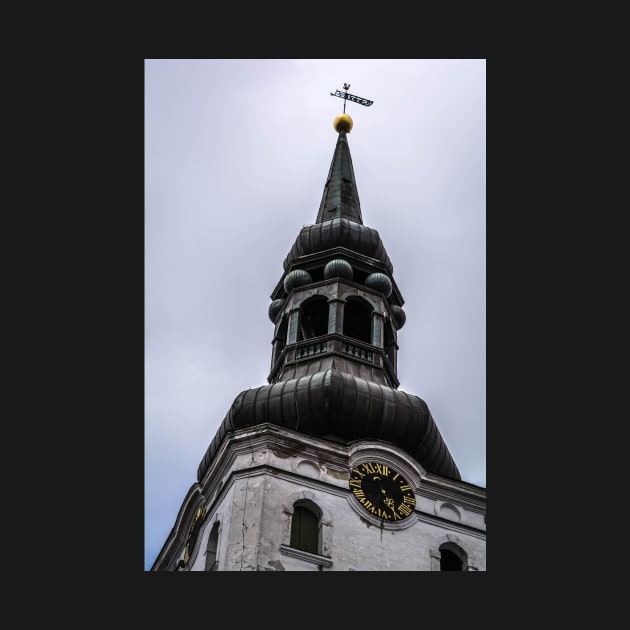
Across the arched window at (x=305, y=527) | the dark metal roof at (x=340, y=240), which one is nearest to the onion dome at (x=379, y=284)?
the dark metal roof at (x=340, y=240)

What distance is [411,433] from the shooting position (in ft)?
114

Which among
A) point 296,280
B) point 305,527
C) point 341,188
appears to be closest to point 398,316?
point 296,280

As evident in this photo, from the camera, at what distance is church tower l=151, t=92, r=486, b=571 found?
31297mm

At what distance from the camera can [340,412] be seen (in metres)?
34.3

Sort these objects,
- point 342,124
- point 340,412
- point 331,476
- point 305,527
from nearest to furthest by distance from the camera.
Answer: point 305,527, point 331,476, point 340,412, point 342,124

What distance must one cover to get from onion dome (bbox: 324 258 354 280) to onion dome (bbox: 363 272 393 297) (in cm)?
57

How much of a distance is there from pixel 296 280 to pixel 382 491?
8.82 m

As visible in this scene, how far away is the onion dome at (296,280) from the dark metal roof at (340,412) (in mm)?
5485

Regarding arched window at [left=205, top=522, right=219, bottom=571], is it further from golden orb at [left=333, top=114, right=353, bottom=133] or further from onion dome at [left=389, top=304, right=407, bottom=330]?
golden orb at [left=333, top=114, right=353, bottom=133]

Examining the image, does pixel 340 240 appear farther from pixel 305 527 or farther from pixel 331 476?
pixel 305 527

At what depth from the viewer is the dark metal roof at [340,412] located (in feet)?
112

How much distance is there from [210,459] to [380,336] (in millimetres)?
6465

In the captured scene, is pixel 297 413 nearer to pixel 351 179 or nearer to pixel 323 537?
pixel 323 537

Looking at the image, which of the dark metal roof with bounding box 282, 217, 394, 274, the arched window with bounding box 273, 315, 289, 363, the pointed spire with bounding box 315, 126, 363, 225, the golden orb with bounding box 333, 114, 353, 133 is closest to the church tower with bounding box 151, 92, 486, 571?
the arched window with bounding box 273, 315, 289, 363
